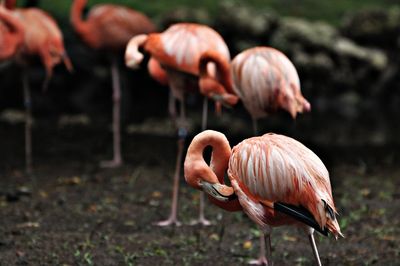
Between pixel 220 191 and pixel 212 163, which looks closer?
pixel 220 191

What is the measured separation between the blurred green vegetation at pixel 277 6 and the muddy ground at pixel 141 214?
5.30 m

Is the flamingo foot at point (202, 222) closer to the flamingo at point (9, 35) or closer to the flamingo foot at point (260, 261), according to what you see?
the flamingo foot at point (260, 261)

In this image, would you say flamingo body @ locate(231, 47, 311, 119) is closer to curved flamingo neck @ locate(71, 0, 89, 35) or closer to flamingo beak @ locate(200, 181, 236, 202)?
flamingo beak @ locate(200, 181, 236, 202)

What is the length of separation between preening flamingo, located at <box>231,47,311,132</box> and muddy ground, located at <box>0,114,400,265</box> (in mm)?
951

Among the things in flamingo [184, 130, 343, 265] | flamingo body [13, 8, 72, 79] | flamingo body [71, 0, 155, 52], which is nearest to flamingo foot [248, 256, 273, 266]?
flamingo [184, 130, 343, 265]

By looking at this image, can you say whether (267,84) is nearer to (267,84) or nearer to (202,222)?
(267,84)

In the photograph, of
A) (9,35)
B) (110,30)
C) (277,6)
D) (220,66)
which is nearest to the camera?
(220,66)

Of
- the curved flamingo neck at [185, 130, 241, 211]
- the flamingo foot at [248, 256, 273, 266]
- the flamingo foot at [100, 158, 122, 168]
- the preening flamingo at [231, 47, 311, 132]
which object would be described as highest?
the preening flamingo at [231, 47, 311, 132]

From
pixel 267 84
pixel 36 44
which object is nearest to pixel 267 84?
pixel 267 84

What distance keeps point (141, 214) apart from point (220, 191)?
8.47 ft

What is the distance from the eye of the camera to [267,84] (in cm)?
535

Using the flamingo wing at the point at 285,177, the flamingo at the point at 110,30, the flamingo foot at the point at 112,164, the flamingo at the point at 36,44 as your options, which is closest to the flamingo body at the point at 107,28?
the flamingo at the point at 110,30

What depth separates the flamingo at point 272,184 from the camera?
3.81 meters

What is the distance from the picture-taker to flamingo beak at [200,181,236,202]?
3.92m
